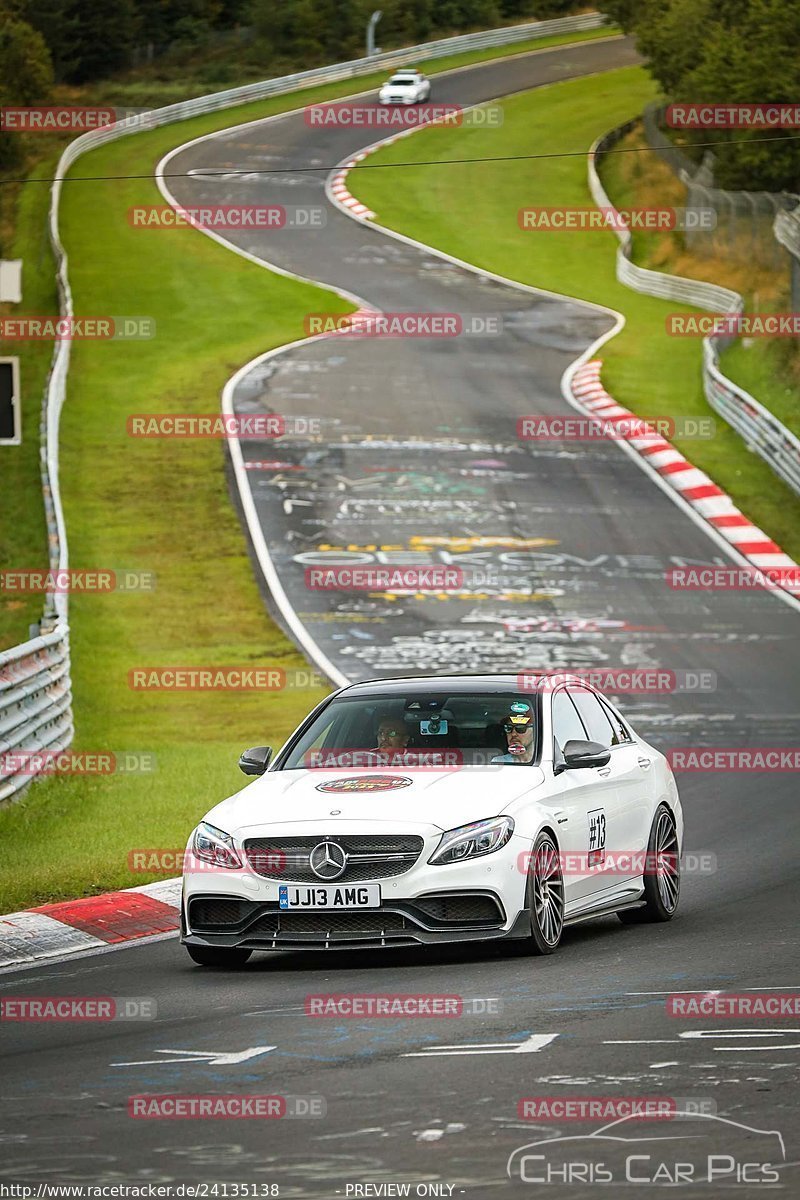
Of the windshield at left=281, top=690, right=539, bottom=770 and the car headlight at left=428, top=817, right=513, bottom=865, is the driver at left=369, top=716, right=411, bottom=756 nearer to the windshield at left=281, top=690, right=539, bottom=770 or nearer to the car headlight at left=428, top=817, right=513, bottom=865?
the windshield at left=281, top=690, right=539, bottom=770

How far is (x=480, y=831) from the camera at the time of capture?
10312 mm

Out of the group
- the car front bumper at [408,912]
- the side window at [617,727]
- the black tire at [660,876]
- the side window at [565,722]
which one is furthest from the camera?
the side window at [617,727]

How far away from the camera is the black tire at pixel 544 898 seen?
10438 millimetres

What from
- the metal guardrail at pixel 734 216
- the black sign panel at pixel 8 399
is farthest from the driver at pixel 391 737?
the metal guardrail at pixel 734 216

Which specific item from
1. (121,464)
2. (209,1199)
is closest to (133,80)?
(121,464)

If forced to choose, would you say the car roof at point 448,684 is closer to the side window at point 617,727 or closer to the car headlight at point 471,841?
the side window at point 617,727

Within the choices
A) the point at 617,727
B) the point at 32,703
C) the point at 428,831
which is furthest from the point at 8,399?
the point at 428,831

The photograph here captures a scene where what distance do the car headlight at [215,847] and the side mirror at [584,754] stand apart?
73.7 inches

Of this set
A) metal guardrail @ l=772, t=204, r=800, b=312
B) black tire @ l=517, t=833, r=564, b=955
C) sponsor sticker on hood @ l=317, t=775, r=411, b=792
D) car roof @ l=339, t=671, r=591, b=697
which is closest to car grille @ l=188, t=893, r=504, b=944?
black tire @ l=517, t=833, r=564, b=955

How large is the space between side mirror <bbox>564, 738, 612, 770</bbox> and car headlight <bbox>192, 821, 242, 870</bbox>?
187cm

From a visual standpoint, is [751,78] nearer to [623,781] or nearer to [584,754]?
[623,781]

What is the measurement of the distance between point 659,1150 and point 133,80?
89181mm

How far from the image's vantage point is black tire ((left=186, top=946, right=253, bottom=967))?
10.5 m

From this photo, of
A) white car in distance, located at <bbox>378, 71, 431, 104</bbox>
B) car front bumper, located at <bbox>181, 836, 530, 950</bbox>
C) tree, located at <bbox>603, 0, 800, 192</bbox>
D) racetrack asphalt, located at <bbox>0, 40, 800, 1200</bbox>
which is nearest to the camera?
racetrack asphalt, located at <bbox>0, 40, 800, 1200</bbox>
